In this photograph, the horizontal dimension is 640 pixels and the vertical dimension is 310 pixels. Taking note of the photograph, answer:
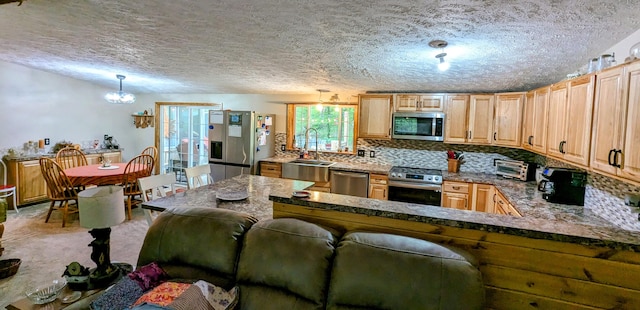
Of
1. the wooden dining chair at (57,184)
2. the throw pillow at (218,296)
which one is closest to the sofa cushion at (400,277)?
the throw pillow at (218,296)

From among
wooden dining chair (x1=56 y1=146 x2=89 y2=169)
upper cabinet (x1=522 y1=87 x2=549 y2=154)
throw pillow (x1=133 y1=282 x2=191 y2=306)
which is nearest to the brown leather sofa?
throw pillow (x1=133 y1=282 x2=191 y2=306)

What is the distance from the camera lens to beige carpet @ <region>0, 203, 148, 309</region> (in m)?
3.13

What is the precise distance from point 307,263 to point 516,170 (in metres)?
3.66

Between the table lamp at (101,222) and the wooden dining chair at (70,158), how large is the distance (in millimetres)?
4548

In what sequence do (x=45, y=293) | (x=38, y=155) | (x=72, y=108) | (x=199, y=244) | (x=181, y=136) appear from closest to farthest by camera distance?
(x=45, y=293) < (x=199, y=244) < (x=38, y=155) < (x=72, y=108) < (x=181, y=136)

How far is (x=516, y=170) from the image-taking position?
4246 mm

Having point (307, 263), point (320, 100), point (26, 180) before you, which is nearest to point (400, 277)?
point (307, 263)

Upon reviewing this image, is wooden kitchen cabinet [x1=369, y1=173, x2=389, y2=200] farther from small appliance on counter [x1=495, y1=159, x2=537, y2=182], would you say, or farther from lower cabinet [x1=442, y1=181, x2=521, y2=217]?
small appliance on counter [x1=495, y1=159, x2=537, y2=182]

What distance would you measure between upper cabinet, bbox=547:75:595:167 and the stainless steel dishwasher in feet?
7.61

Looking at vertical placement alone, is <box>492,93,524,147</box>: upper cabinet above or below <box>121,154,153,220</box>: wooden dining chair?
above

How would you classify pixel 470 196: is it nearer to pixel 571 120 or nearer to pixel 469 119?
pixel 469 119

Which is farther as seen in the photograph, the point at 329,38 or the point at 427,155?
the point at 427,155

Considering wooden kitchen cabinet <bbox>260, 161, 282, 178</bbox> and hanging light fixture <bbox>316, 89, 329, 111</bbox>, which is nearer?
hanging light fixture <bbox>316, 89, 329, 111</bbox>

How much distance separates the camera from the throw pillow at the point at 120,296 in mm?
1644
